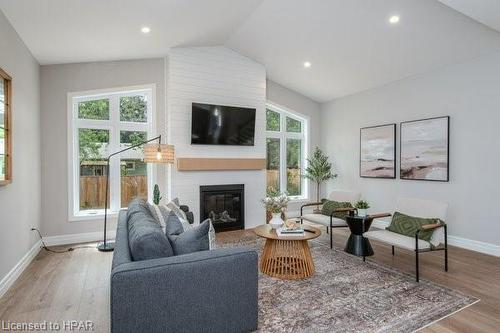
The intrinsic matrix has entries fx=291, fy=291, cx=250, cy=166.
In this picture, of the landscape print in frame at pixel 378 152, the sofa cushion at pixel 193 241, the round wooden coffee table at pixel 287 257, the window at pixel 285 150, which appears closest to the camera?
the sofa cushion at pixel 193 241

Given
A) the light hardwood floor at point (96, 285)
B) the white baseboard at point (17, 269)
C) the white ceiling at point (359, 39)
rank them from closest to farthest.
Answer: the light hardwood floor at point (96, 285), the white baseboard at point (17, 269), the white ceiling at point (359, 39)

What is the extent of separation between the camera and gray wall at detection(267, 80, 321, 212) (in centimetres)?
670

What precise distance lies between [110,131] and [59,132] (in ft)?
2.48

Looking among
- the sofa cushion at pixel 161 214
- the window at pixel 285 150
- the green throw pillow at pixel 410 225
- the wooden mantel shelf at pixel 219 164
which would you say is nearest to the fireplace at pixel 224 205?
the wooden mantel shelf at pixel 219 164

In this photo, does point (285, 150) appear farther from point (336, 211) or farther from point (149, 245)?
point (149, 245)

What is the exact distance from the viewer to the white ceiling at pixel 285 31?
3.31 meters

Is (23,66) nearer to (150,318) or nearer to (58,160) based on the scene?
(58,160)

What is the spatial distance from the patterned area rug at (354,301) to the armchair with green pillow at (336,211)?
1.03m

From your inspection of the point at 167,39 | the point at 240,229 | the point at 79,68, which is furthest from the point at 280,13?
the point at 240,229

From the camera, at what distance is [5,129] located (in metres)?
3.06

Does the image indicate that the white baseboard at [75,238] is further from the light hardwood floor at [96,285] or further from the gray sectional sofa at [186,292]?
the gray sectional sofa at [186,292]

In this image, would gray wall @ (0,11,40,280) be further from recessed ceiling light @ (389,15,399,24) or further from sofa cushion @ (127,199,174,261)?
recessed ceiling light @ (389,15,399,24)

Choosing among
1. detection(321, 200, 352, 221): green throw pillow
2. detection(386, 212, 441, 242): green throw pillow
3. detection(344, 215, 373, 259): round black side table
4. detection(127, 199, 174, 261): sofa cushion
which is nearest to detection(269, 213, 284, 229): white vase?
detection(344, 215, 373, 259): round black side table

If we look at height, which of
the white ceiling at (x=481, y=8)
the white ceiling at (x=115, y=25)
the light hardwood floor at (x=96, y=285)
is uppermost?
the white ceiling at (x=115, y=25)
